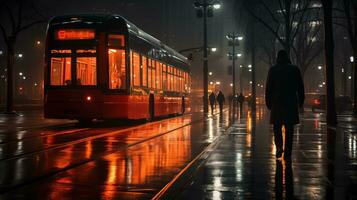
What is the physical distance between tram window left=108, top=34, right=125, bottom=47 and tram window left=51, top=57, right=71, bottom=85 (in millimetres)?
1686

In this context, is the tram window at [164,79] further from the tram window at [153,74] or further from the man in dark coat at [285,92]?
the man in dark coat at [285,92]

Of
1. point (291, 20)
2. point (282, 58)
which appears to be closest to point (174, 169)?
point (282, 58)

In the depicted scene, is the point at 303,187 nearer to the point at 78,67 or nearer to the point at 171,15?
the point at 78,67

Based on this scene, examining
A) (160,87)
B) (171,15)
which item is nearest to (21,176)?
(160,87)

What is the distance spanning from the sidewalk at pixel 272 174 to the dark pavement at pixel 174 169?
12mm

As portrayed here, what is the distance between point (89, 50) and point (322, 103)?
31475 millimetres

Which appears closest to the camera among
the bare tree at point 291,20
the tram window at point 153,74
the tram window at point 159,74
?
the tram window at point 153,74

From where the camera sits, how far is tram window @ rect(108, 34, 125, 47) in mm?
21859

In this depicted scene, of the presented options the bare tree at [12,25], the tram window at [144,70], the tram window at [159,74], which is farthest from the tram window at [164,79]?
the bare tree at [12,25]

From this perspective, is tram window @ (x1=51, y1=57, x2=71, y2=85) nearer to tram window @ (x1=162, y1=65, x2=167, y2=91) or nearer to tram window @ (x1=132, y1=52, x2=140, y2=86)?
tram window @ (x1=132, y1=52, x2=140, y2=86)

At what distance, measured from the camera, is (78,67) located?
71.5 feet

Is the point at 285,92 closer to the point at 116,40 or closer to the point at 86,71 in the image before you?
the point at 116,40

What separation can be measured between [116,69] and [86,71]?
111 centimetres

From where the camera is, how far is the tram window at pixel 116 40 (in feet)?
71.7
